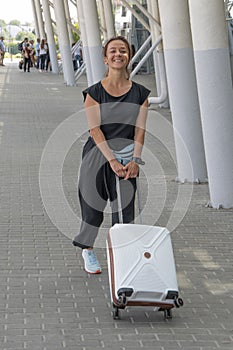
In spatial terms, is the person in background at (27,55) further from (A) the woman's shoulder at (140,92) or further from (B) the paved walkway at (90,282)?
(A) the woman's shoulder at (140,92)

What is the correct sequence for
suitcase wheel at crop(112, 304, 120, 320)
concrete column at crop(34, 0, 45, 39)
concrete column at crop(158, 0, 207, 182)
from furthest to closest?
concrete column at crop(34, 0, 45, 39) → concrete column at crop(158, 0, 207, 182) → suitcase wheel at crop(112, 304, 120, 320)

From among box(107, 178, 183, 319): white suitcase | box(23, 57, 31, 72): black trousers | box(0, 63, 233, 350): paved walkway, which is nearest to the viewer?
box(0, 63, 233, 350): paved walkway

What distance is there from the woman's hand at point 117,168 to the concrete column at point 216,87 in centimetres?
405

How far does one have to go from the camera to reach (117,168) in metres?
6.90

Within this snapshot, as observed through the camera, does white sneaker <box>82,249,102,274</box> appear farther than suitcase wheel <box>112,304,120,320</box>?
Yes

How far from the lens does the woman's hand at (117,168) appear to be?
690cm

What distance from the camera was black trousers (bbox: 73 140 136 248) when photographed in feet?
23.4

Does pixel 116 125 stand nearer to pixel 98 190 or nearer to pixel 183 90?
pixel 98 190

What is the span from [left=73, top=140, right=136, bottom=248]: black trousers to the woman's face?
2.20ft

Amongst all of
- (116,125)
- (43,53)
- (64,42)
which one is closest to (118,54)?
(116,125)

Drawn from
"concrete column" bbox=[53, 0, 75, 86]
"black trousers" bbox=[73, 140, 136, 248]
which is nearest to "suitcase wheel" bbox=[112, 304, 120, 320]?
"black trousers" bbox=[73, 140, 136, 248]

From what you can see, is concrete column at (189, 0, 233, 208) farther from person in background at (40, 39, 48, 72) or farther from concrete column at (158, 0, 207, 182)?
person in background at (40, 39, 48, 72)

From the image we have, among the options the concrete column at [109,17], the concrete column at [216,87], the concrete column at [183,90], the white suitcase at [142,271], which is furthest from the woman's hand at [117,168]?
the concrete column at [109,17]

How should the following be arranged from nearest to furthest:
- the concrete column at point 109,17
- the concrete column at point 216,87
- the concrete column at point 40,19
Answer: the concrete column at point 216,87 → the concrete column at point 109,17 → the concrete column at point 40,19
